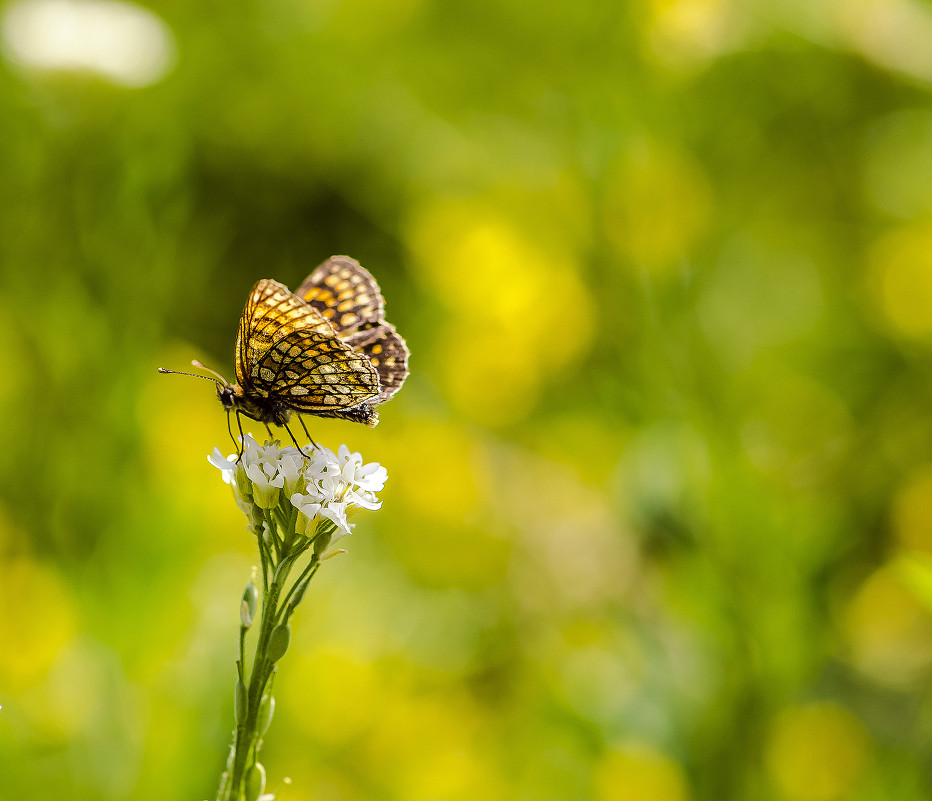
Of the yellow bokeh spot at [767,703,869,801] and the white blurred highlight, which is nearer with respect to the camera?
the yellow bokeh spot at [767,703,869,801]

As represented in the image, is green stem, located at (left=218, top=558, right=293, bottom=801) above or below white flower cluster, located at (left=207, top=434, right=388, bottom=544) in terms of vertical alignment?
below

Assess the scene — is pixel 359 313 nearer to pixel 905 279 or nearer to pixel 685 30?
pixel 685 30

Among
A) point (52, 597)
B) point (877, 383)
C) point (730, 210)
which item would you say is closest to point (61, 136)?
point (52, 597)

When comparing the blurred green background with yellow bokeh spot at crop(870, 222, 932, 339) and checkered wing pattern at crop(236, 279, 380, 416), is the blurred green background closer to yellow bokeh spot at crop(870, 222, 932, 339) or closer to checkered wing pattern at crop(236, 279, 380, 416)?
yellow bokeh spot at crop(870, 222, 932, 339)

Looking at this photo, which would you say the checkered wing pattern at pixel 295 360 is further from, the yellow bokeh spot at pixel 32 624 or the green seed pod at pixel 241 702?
the yellow bokeh spot at pixel 32 624

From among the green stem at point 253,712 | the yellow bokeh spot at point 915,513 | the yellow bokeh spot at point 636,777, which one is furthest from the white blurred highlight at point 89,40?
the yellow bokeh spot at point 915,513

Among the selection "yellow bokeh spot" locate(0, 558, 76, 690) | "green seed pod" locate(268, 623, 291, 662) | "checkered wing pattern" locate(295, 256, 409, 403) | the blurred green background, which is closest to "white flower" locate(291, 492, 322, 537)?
"green seed pod" locate(268, 623, 291, 662)

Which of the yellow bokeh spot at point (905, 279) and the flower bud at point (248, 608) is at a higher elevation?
the yellow bokeh spot at point (905, 279)
